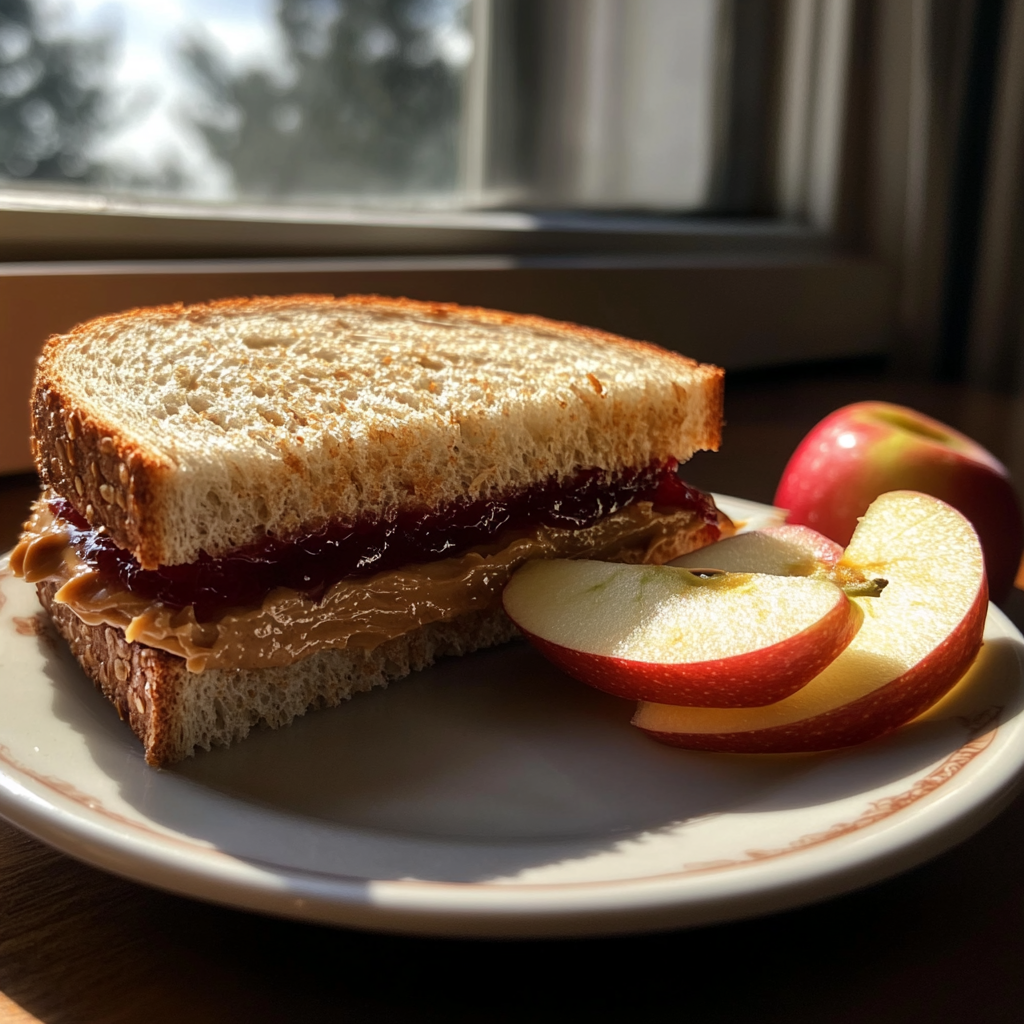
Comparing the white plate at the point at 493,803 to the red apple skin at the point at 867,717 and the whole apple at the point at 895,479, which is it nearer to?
the red apple skin at the point at 867,717

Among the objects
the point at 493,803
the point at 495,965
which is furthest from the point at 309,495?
the point at 495,965

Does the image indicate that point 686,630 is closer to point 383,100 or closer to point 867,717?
point 867,717

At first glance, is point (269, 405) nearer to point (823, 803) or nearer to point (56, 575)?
point (56, 575)

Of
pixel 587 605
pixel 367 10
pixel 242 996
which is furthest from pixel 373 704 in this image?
pixel 367 10

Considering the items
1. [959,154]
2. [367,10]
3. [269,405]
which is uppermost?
[367,10]

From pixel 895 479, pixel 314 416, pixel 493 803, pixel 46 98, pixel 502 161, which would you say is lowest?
pixel 493 803

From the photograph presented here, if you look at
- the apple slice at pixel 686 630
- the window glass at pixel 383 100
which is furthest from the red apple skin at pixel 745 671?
the window glass at pixel 383 100
